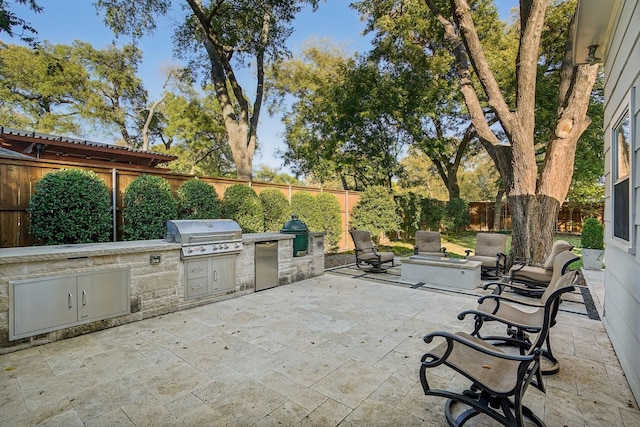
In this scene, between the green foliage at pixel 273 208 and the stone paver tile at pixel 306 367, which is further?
the green foliage at pixel 273 208

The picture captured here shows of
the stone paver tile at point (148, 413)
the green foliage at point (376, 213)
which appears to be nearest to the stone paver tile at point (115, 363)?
the stone paver tile at point (148, 413)

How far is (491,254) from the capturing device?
22.3ft

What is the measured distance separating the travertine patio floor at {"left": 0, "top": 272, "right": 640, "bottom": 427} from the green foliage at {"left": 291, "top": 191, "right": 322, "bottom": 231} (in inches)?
193

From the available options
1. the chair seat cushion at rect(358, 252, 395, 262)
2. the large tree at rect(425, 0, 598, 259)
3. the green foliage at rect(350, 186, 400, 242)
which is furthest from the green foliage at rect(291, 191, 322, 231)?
the large tree at rect(425, 0, 598, 259)

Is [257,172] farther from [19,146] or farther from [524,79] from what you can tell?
[524,79]

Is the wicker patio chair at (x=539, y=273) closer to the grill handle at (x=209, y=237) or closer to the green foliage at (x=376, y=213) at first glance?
the grill handle at (x=209, y=237)

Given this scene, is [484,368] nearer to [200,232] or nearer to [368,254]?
[200,232]

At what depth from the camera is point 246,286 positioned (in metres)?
5.16

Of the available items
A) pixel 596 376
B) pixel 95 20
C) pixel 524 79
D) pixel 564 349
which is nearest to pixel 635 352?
pixel 596 376

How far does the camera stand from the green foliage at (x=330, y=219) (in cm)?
966

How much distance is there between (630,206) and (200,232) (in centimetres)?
483

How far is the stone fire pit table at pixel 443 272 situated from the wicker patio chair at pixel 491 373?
3563 mm

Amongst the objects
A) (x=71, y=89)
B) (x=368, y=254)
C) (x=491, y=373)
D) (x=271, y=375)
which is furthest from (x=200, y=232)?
(x=71, y=89)

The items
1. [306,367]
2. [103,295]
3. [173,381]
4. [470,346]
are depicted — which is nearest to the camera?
[470,346]
